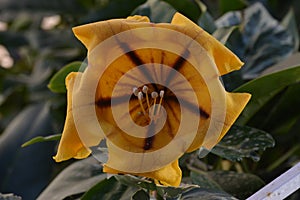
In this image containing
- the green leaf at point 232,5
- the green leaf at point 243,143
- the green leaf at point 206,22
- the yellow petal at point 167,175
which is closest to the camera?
the yellow petal at point 167,175

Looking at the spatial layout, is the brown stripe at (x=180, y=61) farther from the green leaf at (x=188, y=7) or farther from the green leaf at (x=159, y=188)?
the green leaf at (x=188, y=7)

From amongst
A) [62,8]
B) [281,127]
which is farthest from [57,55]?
[281,127]

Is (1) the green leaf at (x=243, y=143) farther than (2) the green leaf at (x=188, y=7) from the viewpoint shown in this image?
No


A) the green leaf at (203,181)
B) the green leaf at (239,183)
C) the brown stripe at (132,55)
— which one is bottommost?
the green leaf at (239,183)

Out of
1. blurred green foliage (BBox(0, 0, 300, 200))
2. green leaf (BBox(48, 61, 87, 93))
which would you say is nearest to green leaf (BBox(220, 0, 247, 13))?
blurred green foliage (BBox(0, 0, 300, 200))

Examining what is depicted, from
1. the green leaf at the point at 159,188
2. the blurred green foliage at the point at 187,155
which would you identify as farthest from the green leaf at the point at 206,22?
the green leaf at the point at 159,188

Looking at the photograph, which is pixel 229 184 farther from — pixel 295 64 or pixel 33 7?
pixel 33 7

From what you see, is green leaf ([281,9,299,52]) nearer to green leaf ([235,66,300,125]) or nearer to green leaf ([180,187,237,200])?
green leaf ([235,66,300,125])
